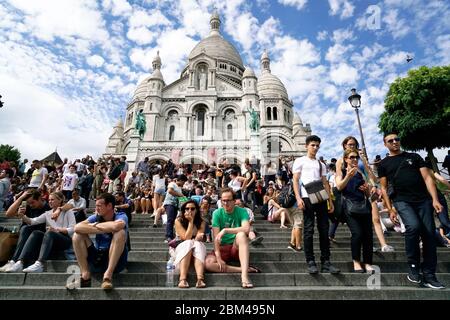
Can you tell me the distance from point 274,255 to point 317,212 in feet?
3.85

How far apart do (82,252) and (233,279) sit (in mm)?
1964

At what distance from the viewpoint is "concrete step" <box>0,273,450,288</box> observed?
370 centimetres

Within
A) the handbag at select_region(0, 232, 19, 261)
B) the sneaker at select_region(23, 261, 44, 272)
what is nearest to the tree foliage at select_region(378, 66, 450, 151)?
the sneaker at select_region(23, 261, 44, 272)

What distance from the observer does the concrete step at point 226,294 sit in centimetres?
325

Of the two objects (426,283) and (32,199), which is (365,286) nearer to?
(426,283)

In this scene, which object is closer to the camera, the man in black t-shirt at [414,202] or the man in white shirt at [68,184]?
the man in black t-shirt at [414,202]

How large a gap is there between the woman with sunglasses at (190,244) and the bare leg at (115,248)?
28.4 inches

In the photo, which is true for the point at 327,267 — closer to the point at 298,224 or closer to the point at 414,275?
the point at 414,275

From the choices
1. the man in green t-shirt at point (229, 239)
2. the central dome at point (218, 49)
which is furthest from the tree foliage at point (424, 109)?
the central dome at point (218, 49)

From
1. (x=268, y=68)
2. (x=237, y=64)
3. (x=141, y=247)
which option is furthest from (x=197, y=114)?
(x=141, y=247)

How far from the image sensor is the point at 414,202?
144 inches

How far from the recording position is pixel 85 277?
352cm

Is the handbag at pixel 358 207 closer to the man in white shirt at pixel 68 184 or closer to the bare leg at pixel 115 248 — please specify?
the bare leg at pixel 115 248
